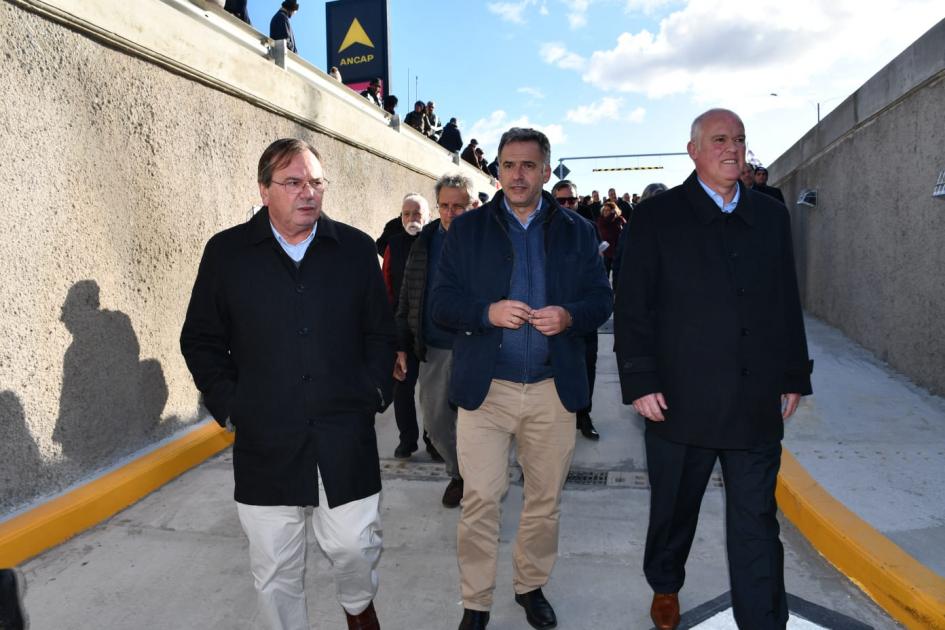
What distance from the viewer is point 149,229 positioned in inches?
218

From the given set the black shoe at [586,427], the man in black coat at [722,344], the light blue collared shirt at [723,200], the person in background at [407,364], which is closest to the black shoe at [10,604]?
the man in black coat at [722,344]

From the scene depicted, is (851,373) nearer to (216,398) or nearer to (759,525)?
(759,525)

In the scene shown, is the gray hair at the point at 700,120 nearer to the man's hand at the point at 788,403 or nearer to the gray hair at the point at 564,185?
the man's hand at the point at 788,403

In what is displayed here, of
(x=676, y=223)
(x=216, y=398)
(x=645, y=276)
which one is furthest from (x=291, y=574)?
(x=676, y=223)

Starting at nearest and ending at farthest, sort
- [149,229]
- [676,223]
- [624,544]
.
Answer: [676,223]
[624,544]
[149,229]

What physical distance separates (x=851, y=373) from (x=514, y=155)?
5.68 metres

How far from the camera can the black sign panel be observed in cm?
1706

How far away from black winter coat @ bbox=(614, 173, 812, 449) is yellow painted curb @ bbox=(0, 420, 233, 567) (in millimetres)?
3404

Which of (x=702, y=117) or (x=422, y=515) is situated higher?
(x=702, y=117)

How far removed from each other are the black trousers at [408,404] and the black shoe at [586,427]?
4.62 ft

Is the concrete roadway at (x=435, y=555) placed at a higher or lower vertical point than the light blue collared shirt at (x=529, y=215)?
lower

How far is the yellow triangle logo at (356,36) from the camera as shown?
Result: 17297 mm

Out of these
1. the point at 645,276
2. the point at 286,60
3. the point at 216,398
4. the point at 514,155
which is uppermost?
the point at 286,60

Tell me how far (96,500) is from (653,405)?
139 inches
